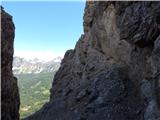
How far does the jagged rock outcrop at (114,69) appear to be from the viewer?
43.2 metres

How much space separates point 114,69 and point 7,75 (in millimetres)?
15112

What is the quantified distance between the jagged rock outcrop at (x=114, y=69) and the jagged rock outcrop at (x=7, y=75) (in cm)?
451

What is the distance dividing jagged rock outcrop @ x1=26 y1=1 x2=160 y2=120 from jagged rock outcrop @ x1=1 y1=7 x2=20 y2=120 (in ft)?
14.8

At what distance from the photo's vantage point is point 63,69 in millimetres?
77625

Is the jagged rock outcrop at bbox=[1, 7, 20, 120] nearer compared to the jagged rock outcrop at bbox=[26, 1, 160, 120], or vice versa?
the jagged rock outcrop at bbox=[26, 1, 160, 120]

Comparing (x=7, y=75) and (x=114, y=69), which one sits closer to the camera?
(x=114, y=69)

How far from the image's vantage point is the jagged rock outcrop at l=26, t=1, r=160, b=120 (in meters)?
43.2

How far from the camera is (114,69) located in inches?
2213

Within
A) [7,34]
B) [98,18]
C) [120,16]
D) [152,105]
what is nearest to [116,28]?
[120,16]

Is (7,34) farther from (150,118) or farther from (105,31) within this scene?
(150,118)

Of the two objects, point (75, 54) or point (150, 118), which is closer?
point (150, 118)

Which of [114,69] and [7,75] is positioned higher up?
[114,69]

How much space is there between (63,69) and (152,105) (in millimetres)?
39846

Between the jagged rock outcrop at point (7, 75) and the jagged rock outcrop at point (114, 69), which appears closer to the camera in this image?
the jagged rock outcrop at point (114, 69)
